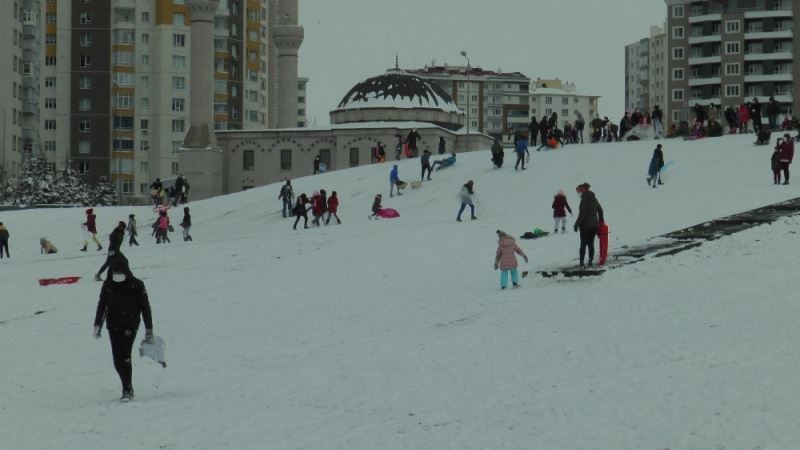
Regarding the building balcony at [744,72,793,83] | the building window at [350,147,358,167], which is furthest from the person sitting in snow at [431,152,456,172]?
the building balcony at [744,72,793,83]

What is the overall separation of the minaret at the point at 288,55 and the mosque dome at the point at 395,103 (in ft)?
11.2

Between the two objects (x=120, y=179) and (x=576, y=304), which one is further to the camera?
(x=120, y=179)

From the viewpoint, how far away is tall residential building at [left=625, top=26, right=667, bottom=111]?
159 metres

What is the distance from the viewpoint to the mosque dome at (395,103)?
279 ft

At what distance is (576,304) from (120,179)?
99.2 meters

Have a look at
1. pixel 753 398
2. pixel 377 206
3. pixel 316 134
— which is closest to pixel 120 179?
pixel 316 134

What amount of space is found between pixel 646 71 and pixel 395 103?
290ft

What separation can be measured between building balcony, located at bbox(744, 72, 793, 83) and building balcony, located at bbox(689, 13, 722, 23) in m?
6.84

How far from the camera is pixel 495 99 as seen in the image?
17812 cm

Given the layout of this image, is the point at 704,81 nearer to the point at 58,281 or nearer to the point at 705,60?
the point at 705,60

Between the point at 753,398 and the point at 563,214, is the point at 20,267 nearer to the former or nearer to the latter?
the point at 563,214

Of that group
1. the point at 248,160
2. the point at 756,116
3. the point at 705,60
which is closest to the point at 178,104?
the point at 248,160

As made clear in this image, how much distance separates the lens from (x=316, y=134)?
7788 centimetres

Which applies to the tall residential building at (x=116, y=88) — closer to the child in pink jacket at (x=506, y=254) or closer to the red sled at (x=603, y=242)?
the red sled at (x=603, y=242)
